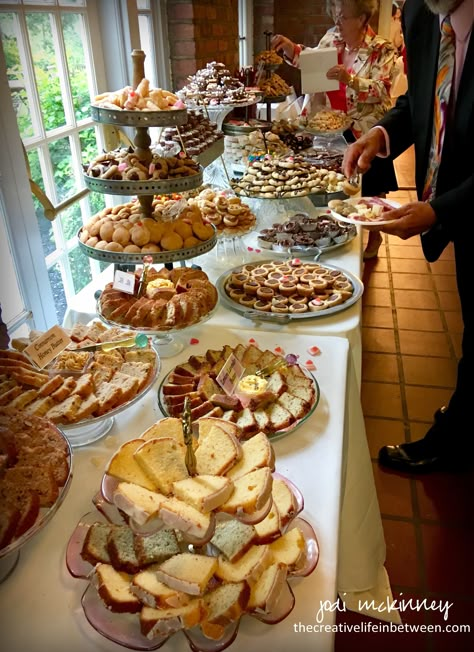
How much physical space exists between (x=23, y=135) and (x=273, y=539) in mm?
1659

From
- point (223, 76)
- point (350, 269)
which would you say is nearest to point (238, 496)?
point (350, 269)

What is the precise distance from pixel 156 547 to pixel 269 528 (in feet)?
0.55

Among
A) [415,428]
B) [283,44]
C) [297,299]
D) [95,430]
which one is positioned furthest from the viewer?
[283,44]

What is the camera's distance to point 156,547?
30.0 inches

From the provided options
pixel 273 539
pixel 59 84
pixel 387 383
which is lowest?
pixel 387 383

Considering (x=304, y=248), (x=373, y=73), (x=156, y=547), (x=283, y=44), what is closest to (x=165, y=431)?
(x=156, y=547)

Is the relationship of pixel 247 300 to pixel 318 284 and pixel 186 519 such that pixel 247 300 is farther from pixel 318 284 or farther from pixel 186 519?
pixel 186 519

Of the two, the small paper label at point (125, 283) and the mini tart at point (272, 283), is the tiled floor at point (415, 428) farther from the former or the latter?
the small paper label at point (125, 283)

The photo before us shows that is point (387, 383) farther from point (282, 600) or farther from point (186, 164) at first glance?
point (282, 600)

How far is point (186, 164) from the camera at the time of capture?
1.58 meters

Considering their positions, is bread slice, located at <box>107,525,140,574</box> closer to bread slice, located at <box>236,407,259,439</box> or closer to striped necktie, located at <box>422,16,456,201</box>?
bread slice, located at <box>236,407,259,439</box>

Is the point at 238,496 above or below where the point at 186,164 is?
below

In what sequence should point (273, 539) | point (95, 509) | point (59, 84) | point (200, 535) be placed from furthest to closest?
point (59, 84) → point (95, 509) → point (273, 539) → point (200, 535)

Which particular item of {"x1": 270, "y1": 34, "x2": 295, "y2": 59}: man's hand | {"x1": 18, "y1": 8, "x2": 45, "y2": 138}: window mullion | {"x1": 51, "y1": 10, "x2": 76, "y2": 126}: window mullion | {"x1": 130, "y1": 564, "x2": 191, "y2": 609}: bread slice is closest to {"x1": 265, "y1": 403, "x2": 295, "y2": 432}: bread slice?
{"x1": 130, "y1": 564, "x2": 191, "y2": 609}: bread slice
